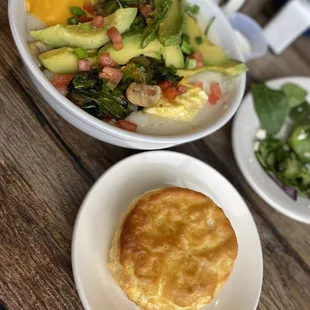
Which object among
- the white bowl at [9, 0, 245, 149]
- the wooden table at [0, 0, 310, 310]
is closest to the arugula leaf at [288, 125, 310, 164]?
the wooden table at [0, 0, 310, 310]

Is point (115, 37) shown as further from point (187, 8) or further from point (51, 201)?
point (51, 201)

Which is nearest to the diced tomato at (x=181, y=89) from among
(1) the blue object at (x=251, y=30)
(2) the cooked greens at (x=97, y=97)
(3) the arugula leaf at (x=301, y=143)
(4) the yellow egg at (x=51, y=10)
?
(2) the cooked greens at (x=97, y=97)

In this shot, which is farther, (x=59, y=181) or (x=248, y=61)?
(x=248, y=61)

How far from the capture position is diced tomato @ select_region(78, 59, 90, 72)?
1.53 meters

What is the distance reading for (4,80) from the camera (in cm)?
165

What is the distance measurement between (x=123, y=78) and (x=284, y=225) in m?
0.92

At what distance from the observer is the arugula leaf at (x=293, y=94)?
2.16 meters

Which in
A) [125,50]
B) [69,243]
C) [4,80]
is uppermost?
[125,50]

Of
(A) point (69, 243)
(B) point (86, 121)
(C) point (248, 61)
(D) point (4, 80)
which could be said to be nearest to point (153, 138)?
(B) point (86, 121)

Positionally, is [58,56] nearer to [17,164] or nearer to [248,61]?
[17,164]

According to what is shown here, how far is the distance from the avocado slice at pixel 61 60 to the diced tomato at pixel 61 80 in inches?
0.8

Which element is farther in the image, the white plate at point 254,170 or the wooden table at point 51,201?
the white plate at point 254,170

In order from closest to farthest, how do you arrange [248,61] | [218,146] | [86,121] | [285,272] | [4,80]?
1. [86,121]
2. [4,80]
3. [285,272]
4. [218,146]
5. [248,61]

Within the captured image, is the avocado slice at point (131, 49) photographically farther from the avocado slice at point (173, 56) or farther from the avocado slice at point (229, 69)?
the avocado slice at point (229, 69)
